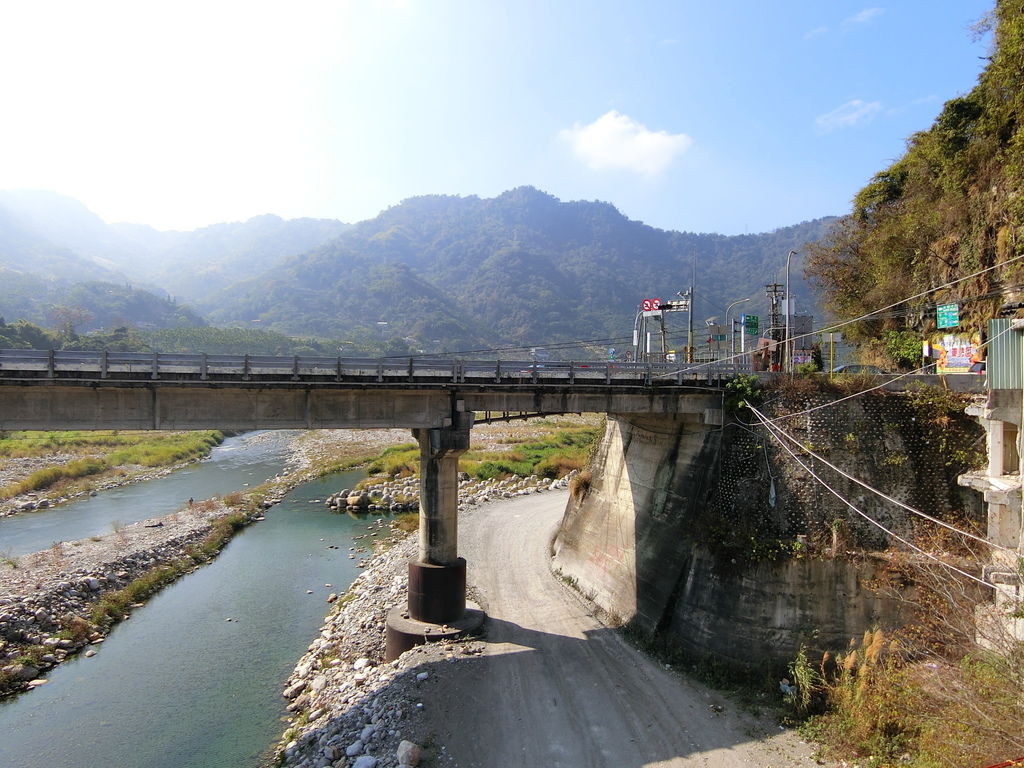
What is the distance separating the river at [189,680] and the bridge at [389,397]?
5258mm

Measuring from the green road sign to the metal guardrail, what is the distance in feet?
29.2

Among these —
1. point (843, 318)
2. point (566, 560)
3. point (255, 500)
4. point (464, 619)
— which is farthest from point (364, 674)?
point (843, 318)

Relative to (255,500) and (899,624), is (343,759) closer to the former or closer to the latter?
(899,624)

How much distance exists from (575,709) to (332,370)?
44.2ft

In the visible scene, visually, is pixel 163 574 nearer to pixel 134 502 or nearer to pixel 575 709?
pixel 134 502

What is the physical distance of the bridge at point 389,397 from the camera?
19078mm

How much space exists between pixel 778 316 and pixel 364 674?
28437mm

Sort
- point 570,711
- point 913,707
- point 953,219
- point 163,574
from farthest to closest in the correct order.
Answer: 1. point 163,574
2. point 953,219
3. point 570,711
4. point 913,707

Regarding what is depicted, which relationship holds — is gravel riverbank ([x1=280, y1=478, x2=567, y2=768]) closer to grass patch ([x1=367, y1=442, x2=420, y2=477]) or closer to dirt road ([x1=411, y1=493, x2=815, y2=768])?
dirt road ([x1=411, y1=493, x2=815, y2=768])

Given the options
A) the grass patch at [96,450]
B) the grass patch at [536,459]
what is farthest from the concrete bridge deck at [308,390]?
the grass patch at [96,450]

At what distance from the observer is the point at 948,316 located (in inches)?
1014

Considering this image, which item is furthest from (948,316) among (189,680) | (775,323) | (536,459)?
(536,459)

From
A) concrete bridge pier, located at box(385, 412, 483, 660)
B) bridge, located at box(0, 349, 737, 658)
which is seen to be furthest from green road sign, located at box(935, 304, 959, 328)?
concrete bridge pier, located at box(385, 412, 483, 660)

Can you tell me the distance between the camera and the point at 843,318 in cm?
3512
